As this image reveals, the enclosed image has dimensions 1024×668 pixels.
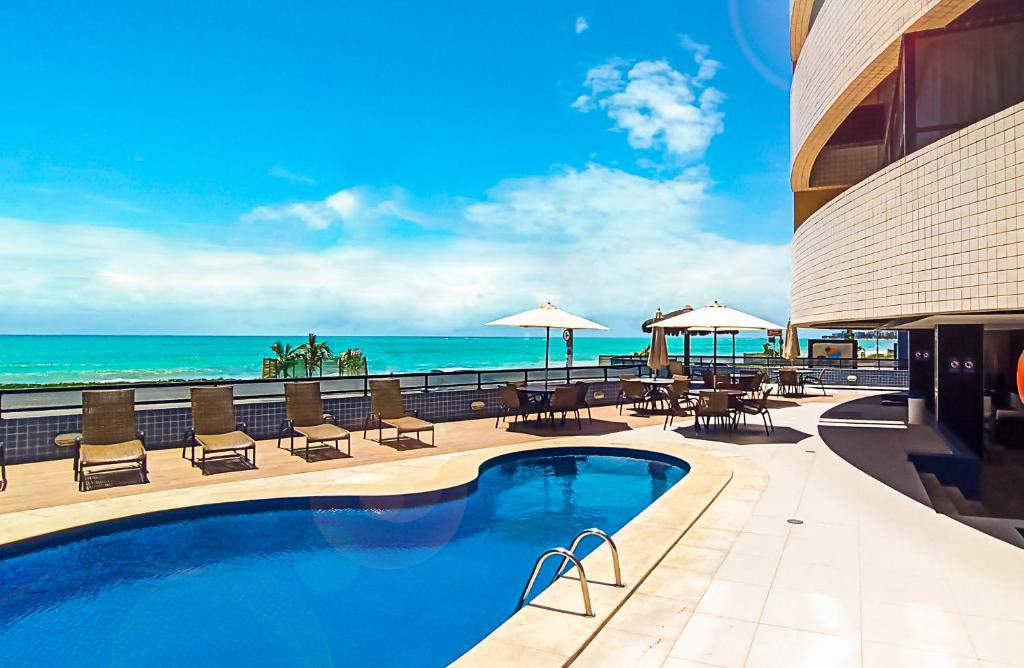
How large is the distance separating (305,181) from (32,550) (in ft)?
115

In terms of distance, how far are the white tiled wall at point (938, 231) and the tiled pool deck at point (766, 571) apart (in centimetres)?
222

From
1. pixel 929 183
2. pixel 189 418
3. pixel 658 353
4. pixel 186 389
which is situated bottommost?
pixel 189 418

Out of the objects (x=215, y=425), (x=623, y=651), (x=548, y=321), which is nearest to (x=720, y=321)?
(x=548, y=321)

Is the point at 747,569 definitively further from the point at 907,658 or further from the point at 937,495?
the point at 937,495

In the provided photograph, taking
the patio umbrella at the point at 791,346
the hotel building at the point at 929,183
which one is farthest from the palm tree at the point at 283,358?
the patio umbrella at the point at 791,346

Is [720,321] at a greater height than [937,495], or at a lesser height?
greater

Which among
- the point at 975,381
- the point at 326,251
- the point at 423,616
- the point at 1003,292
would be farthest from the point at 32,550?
the point at 326,251

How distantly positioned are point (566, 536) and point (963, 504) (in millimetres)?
4627

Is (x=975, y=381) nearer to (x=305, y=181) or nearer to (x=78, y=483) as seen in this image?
(x=78, y=483)

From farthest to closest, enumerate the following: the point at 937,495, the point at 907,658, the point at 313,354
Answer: the point at 313,354, the point at 937,495, the point at 907,658

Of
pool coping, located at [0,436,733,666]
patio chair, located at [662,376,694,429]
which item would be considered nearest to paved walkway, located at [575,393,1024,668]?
pool coping, located at [0,436,733,666]

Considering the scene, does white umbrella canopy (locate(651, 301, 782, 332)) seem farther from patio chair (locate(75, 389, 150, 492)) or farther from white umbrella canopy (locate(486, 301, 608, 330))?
patio chair (locate(75, 389, 150, 492))

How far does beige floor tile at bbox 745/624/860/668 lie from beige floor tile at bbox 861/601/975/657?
9.9 inches

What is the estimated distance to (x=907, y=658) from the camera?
3357mm
